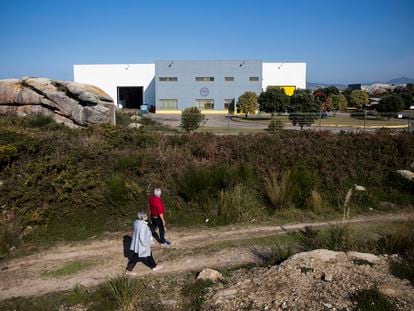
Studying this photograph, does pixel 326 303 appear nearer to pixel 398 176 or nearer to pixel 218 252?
pixel 218 252

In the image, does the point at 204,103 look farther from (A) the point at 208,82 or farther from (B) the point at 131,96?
(B) the point at 131,96

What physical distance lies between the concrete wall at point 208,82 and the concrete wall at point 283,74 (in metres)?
8.04

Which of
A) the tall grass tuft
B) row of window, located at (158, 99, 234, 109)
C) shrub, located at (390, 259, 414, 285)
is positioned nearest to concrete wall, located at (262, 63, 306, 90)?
row of window, located at (158, 99, 234, 109)

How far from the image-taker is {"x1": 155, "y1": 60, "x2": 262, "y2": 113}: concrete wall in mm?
64438

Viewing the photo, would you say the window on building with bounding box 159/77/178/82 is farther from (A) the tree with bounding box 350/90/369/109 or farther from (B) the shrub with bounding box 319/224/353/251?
(B) the shrub with bounding box 319/224/353/251

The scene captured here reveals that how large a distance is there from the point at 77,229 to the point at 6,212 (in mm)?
1740

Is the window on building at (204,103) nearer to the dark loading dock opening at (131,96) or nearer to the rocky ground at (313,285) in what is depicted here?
the dark loading dock opening at (131,96)

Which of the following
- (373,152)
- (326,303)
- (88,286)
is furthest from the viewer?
(373,152)

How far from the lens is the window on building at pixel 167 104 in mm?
65562

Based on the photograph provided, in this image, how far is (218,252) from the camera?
7.72 metres

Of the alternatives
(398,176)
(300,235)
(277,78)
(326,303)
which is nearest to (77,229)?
(300,235)

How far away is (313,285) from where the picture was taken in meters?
5.51

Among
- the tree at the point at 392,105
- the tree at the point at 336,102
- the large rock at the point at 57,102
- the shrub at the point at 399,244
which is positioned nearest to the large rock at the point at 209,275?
the shrub at the point at 399,244

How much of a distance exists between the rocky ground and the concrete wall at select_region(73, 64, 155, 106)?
6658 centimetres
